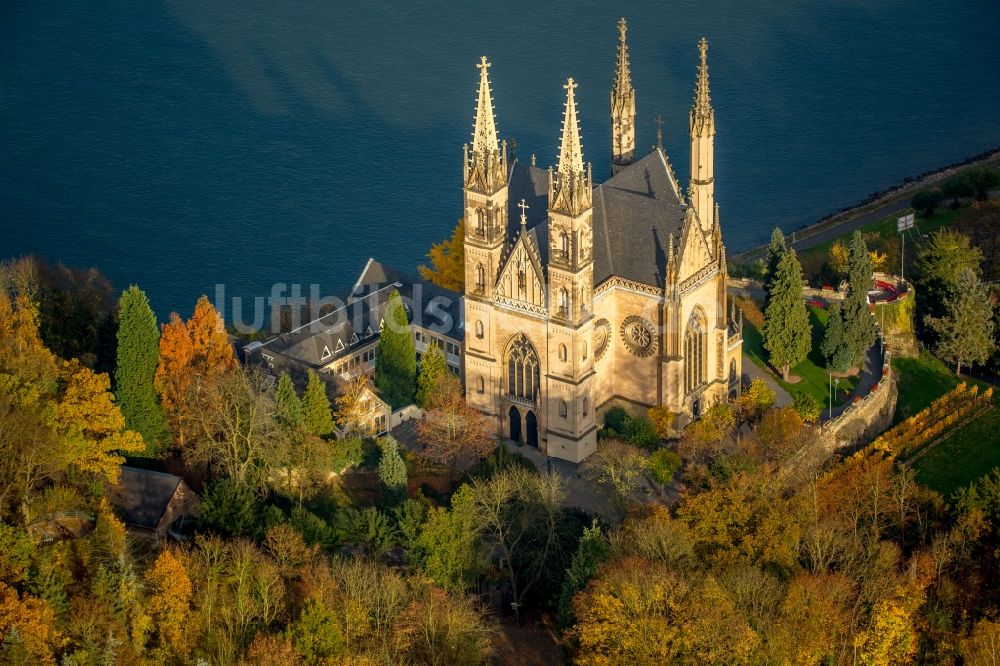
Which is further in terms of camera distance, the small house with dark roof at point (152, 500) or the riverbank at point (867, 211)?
the riverbank at point (867, 211)

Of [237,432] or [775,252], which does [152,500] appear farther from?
[775,252]

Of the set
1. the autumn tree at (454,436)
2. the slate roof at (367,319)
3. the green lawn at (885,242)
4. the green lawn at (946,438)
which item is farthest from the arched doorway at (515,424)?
the green lawn at (885,242)

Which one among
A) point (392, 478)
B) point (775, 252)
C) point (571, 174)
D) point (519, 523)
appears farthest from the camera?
point (775, 252)

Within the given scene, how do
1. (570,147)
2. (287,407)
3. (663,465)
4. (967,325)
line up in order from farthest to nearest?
(967,325) < (663,465) < (287,407) < (570,147)

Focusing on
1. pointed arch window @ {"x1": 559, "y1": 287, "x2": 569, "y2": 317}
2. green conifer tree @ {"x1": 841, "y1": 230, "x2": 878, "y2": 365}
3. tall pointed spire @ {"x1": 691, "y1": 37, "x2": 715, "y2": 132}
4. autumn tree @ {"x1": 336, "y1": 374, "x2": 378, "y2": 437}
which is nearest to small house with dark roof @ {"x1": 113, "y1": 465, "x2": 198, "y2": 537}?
autumn tree @ {"x1": 336, "y1": 374, "x2": 378, "y2": 437}

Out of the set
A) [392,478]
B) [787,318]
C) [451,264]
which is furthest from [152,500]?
[787,318]

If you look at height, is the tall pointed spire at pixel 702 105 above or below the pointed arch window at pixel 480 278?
above

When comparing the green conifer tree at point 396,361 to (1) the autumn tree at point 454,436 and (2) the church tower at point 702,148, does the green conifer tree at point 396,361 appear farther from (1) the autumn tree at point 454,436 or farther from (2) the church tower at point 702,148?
(2) the church tower at point 702,148
